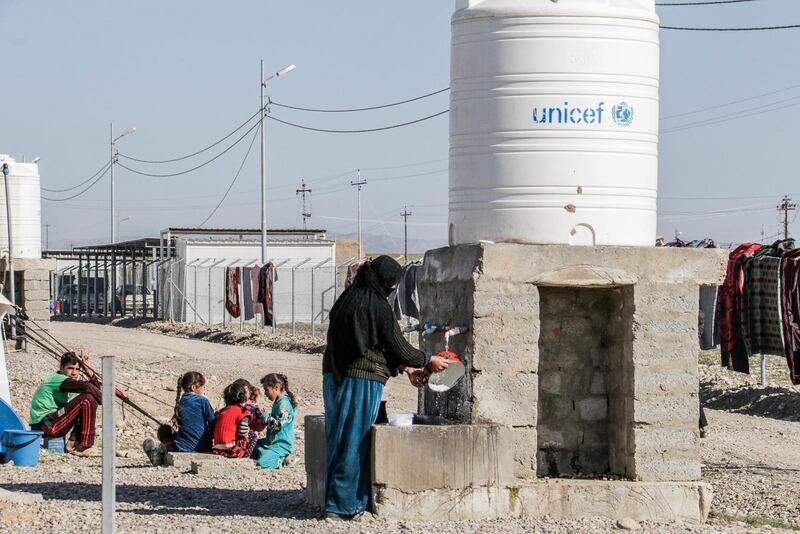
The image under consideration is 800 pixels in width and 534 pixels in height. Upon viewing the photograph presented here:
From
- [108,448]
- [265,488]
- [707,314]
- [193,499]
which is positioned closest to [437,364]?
[193,499]

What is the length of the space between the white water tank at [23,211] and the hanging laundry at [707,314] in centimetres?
1604

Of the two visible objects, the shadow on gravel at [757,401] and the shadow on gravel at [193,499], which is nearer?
the shadow on gravel at [193,499]

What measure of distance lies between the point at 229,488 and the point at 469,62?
3.53m

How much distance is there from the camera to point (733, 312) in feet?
44.4

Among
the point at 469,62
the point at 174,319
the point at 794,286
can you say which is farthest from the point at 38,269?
the point at 469,62

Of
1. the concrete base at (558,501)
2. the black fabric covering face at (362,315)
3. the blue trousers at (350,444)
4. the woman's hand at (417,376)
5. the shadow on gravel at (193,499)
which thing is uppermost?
the black fabric covering face at (362,315)

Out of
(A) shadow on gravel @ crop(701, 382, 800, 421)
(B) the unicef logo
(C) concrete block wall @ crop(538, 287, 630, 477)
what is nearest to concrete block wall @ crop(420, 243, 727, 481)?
(C) concrete block wall @ crop(538, 287, 630, 477)

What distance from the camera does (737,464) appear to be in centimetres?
1157

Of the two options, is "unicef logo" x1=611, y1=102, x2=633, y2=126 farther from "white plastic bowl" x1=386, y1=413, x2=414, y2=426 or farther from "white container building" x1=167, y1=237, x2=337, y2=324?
"white container building" x1=167, y1=237, x2=337, y2=324

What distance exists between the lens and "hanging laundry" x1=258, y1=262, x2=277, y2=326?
3061 centimetres

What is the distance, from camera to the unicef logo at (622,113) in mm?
8008

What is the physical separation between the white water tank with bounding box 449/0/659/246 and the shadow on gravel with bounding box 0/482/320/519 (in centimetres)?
209

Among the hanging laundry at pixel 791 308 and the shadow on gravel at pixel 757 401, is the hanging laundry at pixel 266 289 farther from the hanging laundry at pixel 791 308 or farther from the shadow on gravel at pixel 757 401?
the hanging laundry at pixel 791 308

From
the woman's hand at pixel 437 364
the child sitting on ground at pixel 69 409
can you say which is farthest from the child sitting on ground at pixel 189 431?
the woman's hand at pixel 437 364
